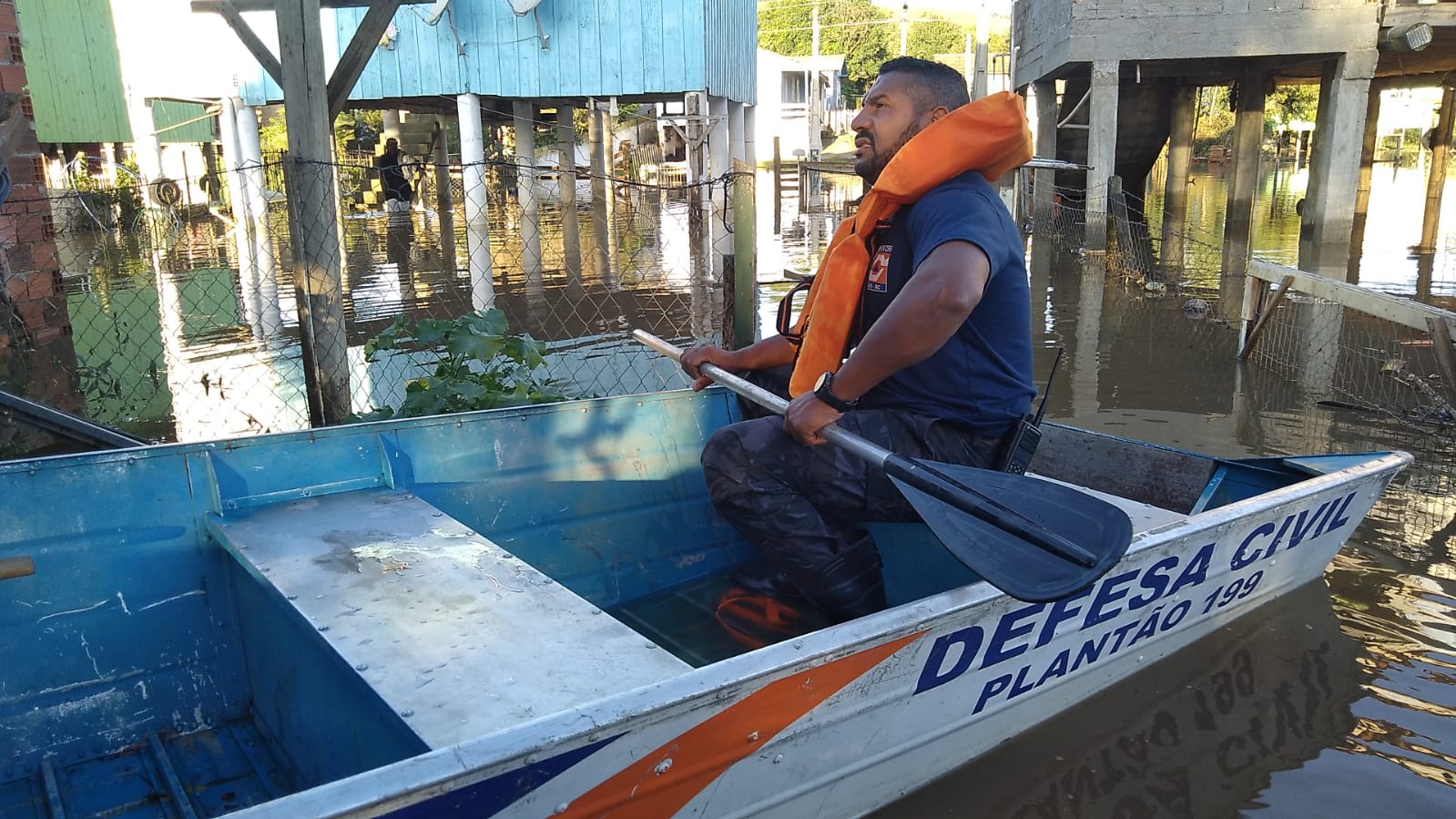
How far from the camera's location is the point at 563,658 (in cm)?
224

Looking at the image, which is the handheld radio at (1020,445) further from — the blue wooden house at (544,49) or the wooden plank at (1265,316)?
the blue wooden house at (544,49)

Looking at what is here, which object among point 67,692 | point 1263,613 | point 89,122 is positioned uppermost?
point 89,122

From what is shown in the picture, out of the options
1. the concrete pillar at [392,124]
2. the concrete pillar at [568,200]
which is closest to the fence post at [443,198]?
the concrete pillar at [392,124]

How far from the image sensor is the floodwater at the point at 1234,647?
3.14m

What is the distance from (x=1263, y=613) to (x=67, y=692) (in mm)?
4348

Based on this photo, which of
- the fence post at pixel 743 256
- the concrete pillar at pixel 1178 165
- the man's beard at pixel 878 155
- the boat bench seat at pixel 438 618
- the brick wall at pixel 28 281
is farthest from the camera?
the concrete pillar at pixel 1178 165

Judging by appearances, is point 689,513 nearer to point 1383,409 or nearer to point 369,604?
point 369,604

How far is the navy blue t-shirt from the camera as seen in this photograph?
303 centimetres

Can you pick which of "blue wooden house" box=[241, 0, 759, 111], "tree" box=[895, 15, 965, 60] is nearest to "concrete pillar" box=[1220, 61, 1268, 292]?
"blue wooden house" box=[241, 0, 759, 111]

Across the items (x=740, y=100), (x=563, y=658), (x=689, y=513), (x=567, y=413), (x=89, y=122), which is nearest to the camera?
(x=563, y=658)

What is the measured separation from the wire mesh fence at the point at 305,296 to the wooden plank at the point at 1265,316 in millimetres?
4151

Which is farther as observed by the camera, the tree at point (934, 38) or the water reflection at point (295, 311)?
the tree at point (934, 38)

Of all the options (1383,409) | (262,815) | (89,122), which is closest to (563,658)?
(262,815)

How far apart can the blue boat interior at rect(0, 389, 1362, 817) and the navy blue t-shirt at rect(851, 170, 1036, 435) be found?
0.59 m
